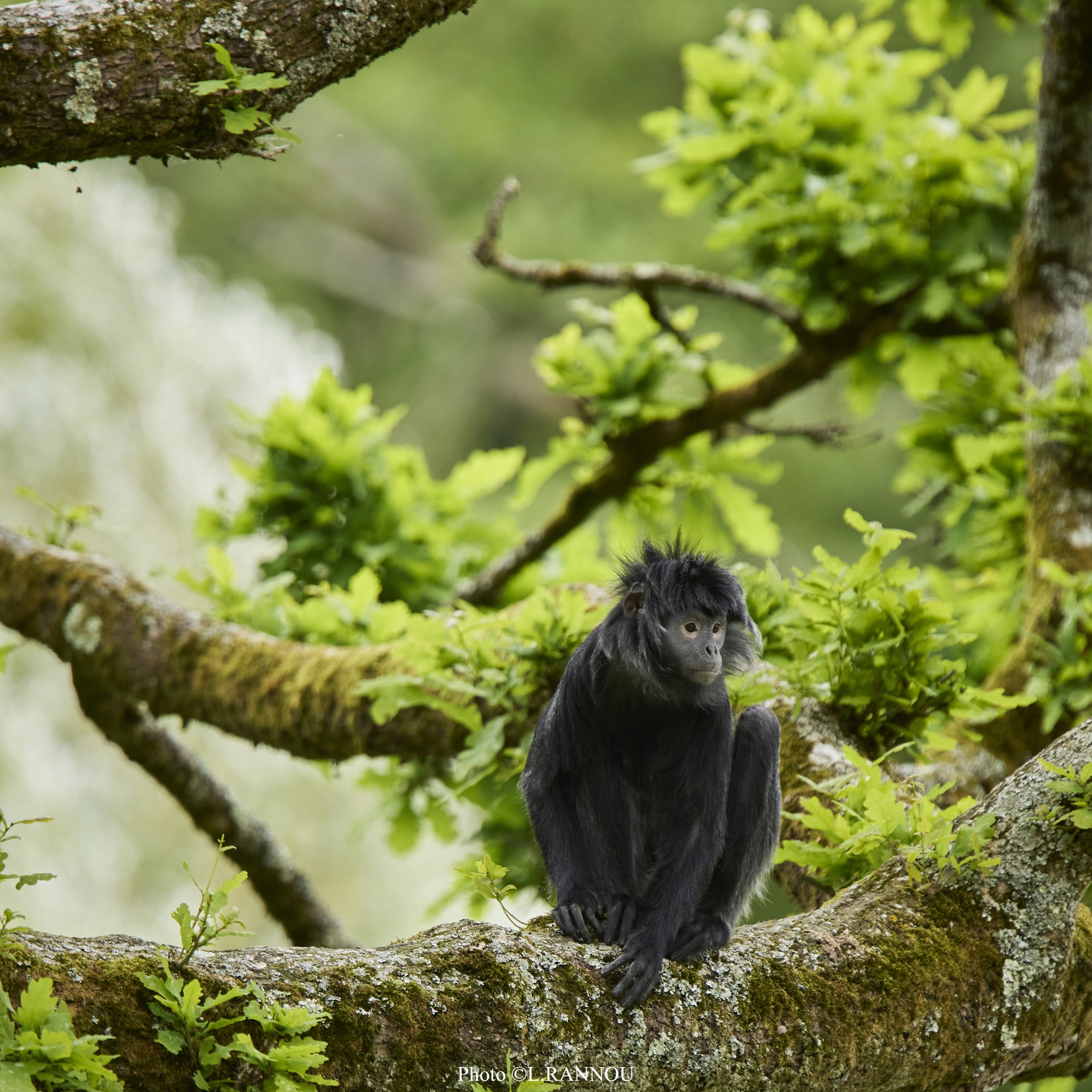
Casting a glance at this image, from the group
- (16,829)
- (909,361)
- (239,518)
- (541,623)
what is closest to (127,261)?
(16,829)

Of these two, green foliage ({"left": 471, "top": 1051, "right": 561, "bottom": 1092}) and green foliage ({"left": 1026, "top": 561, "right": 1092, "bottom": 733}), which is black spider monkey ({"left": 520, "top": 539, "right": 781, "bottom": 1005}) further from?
green foliage ({"left": 1026, "top": 561, "right": 1092, "bottom": 733})

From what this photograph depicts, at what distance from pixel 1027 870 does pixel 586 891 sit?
0.79 m

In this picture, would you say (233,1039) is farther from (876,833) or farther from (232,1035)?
(876,833)

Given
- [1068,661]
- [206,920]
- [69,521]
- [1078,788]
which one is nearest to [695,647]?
[1078,788]

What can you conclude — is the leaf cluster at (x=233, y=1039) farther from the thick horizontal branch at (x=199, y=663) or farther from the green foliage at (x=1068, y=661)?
the green foliage at (x=1068, y=661)

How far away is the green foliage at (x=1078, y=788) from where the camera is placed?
188 centimetres

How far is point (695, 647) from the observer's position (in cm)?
223

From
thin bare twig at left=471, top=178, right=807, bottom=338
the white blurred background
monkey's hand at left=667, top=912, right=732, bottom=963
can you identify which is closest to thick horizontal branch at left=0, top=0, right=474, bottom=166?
monkey's hand at left=667, top=912, right=732, bottom=963

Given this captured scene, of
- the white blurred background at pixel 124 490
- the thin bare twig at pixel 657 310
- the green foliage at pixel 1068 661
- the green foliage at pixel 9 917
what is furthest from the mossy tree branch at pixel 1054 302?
the white blurred background at pixel 124 490

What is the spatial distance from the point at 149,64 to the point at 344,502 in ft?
8.96

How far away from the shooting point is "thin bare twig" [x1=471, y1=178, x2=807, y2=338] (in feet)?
13.3

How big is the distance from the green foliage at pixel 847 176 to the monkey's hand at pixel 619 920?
7.87ft

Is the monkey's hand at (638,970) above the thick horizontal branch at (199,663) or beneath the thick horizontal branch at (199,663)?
above

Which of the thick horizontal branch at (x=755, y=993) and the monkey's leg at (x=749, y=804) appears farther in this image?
the monkey's leg at (x=749, y=804)
